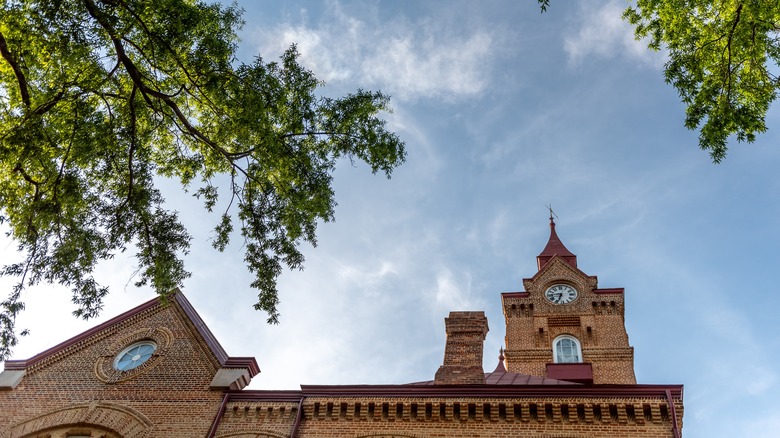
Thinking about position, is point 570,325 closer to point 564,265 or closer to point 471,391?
point 564,265

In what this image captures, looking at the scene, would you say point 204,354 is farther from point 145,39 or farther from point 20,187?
point 145,39

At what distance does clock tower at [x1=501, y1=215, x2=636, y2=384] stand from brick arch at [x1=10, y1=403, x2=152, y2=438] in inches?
700

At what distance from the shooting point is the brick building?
14664 millimetres

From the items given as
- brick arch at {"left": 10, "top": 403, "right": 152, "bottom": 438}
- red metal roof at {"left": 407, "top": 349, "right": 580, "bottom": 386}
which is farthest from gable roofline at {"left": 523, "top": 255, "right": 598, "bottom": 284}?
brick arch at {"left": 10, "top": 403, "right": 152, "bottom": 438}

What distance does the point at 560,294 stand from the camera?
32938 millimetres

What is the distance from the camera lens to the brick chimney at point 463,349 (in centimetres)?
1642

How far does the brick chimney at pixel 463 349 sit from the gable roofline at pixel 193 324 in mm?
5709

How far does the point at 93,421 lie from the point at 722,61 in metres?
17.8

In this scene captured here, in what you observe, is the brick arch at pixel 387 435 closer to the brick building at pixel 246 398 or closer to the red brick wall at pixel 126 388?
the brick building at pixel 246 398

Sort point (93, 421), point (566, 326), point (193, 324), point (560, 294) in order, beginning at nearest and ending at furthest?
1. point (93, 421)
2. point (193, 324)
3. point (566, 326)
4. point (560, 294)

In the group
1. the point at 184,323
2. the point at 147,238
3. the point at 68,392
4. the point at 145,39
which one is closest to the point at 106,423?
the point at 68,392

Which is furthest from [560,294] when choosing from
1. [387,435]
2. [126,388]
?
[126,388]

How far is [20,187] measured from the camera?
50.6 feet

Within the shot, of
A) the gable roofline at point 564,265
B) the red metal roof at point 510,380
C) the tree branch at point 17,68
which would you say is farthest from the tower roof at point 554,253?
the tree branch at point 17,68
